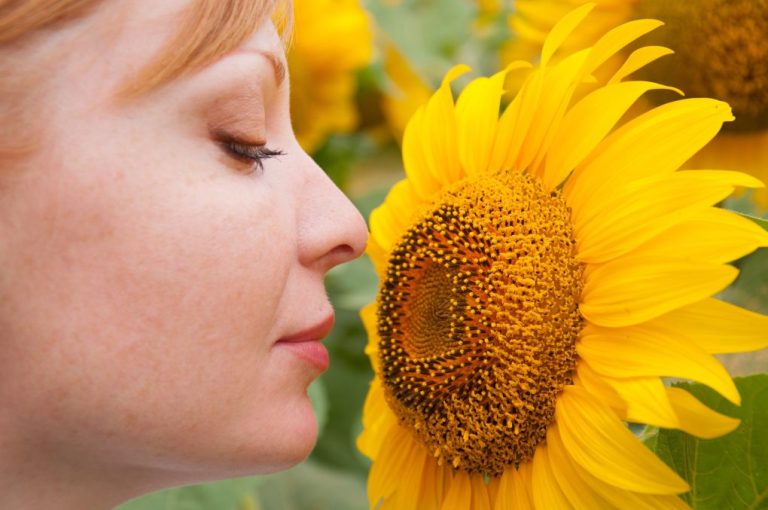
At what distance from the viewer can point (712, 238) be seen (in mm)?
621

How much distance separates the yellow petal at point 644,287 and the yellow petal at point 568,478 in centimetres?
8

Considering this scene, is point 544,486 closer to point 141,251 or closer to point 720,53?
point 141,251

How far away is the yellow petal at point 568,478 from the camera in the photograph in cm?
65

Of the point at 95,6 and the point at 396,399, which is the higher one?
the point at 95,6

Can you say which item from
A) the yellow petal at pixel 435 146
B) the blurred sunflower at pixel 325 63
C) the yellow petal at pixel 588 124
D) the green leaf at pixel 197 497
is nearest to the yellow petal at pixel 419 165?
the yellow petal at pixel 435 146

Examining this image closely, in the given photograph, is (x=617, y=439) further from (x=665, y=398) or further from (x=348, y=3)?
(x=348, y=3)

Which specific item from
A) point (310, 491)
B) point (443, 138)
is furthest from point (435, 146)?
point (310, 491)

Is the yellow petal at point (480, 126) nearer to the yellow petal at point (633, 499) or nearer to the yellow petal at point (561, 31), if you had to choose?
the yellow petal at point (561, 31)

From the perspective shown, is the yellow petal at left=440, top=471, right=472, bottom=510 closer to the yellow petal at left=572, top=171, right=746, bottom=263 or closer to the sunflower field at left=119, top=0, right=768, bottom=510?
the sunflower field at left=119, top=0, right=768, bottom=510

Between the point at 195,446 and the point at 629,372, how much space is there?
0.91 feet

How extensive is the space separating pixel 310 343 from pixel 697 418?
26cm

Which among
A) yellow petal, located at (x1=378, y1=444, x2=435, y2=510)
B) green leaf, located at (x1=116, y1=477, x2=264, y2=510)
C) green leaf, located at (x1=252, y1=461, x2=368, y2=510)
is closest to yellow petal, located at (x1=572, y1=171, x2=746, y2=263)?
yellow petal, located at (x1=378, y1=444, x2=435, y2=510)

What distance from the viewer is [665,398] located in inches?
23.8

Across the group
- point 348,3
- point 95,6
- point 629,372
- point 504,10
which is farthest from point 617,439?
point 348,3
